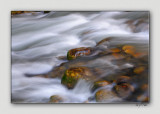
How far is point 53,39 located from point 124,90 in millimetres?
602

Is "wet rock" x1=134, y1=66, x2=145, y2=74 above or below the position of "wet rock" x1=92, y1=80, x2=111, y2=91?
above

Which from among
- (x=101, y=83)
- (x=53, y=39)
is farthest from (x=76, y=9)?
(x=101, y=83)

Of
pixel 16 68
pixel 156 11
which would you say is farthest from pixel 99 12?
pixel 16 68

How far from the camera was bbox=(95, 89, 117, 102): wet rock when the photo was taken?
1.64 metres

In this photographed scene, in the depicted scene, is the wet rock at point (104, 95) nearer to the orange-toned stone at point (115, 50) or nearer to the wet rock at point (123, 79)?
the wet rock at point (123, 79)

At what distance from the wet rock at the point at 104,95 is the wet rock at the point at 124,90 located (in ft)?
0.12

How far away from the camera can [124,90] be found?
5.39 feet

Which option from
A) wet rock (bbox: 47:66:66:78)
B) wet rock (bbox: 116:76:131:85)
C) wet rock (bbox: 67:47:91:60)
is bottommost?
wet rock (bbox: 116:76:131:85)

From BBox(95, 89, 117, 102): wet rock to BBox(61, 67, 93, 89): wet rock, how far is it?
12 centimetres

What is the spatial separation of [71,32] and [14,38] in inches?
15.7

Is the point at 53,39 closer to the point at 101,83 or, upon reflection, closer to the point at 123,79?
the point at 101,83

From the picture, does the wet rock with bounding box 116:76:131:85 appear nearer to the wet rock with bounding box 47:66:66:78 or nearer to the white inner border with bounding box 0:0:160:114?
the white inner border with bounding box 0:0:160:114

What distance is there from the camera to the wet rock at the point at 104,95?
64.7 inches

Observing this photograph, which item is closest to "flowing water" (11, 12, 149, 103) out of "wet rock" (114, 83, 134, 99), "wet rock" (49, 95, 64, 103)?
"wet rock" (49, 95, 64, 103)
